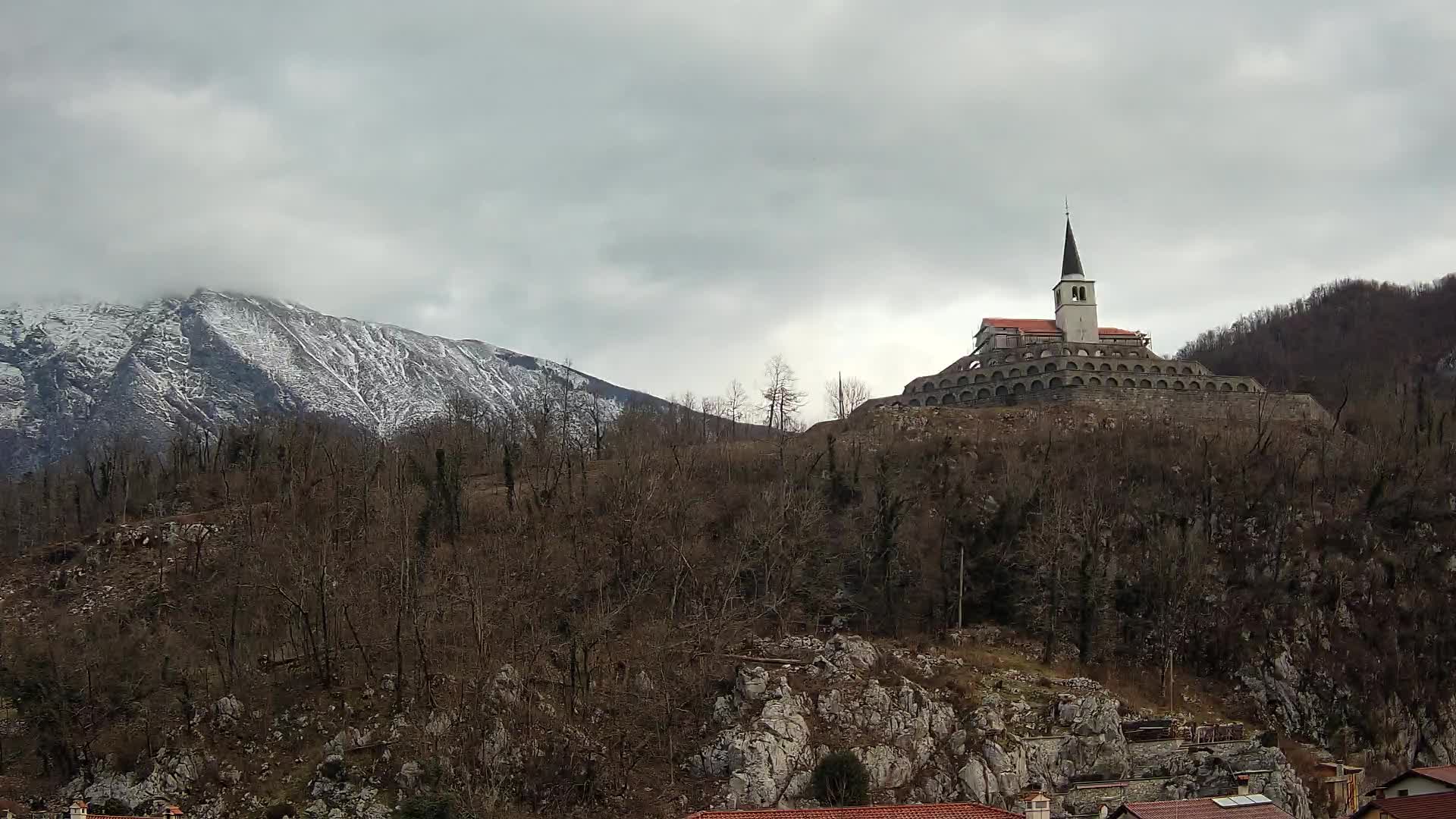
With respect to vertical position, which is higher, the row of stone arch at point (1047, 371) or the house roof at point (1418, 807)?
the row of stone arch at point (1047, 371)

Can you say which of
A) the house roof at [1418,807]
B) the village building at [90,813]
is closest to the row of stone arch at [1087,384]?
the house roof at [1418,807]

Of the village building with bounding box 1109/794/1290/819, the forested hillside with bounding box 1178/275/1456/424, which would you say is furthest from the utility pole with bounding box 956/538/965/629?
the forested hillside with bounding box 1178/275/1456/424

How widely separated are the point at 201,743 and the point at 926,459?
41.4m

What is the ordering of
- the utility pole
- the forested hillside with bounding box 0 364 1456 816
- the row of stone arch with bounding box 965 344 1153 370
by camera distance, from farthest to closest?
the row of stone arch with bounding box 965 344 1153 370
the utility pole
the forested hillside with bounding box 0 364 1456 816

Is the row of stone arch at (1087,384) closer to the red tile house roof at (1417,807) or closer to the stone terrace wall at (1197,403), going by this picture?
the stone terrace wall at (1197,403)

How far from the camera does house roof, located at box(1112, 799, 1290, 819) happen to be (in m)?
29.2

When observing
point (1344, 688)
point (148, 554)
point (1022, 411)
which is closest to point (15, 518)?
point (148, 554)

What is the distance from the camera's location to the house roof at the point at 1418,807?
30.5 m

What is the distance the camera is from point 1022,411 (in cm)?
7712

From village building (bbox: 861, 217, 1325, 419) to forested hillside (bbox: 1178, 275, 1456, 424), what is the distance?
19.5 m

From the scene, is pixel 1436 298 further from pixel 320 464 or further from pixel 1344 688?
pixel 320 464

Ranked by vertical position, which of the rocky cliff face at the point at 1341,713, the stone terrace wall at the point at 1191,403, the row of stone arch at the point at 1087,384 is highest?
the row of stone arch at the point at 1087,384

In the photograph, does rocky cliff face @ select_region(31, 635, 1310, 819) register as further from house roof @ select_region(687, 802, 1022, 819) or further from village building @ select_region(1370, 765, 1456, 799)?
house roof @ select_region(687, 802, 1022, 819)

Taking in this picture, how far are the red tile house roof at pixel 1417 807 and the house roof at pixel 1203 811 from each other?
10.7 feet
